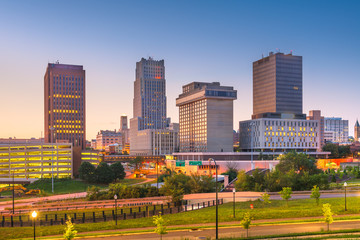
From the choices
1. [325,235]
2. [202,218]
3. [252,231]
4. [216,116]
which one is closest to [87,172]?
[202,218]

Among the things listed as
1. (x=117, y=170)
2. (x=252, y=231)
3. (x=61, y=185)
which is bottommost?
(x=61, y=185)

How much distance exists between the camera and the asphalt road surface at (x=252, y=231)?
32406 mm

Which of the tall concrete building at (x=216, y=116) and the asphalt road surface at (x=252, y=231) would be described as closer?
the asphalt road surface at (x=252, y=231)

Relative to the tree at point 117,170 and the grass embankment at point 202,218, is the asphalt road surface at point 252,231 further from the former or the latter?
the tree at point 117,170

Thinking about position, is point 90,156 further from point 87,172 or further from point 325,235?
point 325,235

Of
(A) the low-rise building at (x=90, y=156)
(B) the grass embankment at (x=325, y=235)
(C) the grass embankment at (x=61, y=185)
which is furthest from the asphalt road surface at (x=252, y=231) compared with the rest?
(A) the low-rise building at (x=90, y=156)

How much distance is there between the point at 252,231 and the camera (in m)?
33.5

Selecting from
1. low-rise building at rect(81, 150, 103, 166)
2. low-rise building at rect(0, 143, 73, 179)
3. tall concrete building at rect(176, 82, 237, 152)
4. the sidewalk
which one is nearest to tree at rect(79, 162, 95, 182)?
low-rise building at rect(0, 143, 73, 179)

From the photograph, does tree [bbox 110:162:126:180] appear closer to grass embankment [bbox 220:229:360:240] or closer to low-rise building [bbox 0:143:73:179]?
low-rise building [bbox 0:143:73:179]

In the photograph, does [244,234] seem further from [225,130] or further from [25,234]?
[225,130]

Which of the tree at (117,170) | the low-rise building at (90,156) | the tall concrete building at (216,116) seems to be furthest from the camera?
the tall concrete building at (216,116)

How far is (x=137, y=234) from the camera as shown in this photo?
34000 millimetres

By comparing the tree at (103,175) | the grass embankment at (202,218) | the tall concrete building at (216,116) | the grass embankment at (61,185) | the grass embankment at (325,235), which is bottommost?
the grass embankment at (61,185)

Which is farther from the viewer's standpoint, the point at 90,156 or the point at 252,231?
the point at 90,156
